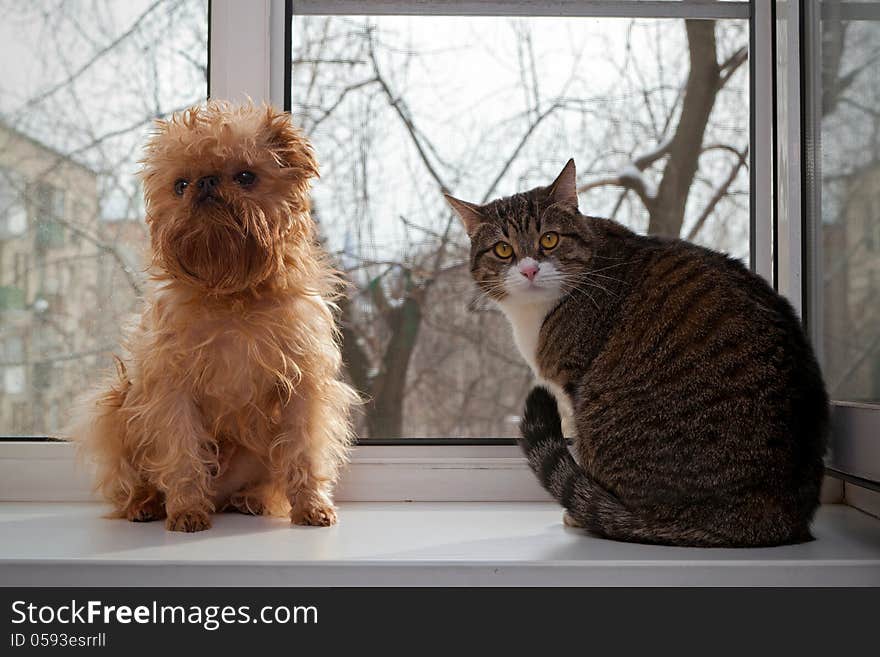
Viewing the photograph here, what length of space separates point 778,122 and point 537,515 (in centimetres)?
96

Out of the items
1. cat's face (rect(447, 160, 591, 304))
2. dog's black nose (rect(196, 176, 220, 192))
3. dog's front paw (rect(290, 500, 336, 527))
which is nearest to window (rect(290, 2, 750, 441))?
cat's face (rect(447, 160, 591, 304))

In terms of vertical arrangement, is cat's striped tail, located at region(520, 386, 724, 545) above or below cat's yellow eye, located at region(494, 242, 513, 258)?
below

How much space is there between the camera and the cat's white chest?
1502mm

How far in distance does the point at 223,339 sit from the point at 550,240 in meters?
0.59

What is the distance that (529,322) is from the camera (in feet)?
4.97

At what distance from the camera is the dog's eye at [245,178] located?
4.47 feet

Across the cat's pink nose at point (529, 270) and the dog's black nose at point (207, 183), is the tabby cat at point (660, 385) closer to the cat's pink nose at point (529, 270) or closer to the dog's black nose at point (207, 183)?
the cat's pink nose at point (529, 270)

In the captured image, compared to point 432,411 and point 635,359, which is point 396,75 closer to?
point 432,411

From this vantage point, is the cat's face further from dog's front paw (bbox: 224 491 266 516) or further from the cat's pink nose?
dog's front paw (bbox: 224 491 266 516)

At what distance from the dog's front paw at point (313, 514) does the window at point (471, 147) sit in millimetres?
378

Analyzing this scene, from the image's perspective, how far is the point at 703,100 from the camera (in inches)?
72.1

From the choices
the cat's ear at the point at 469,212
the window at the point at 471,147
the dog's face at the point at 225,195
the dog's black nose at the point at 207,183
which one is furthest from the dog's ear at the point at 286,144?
the window at the point at 471,147

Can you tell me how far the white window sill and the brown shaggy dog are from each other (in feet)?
0.34
